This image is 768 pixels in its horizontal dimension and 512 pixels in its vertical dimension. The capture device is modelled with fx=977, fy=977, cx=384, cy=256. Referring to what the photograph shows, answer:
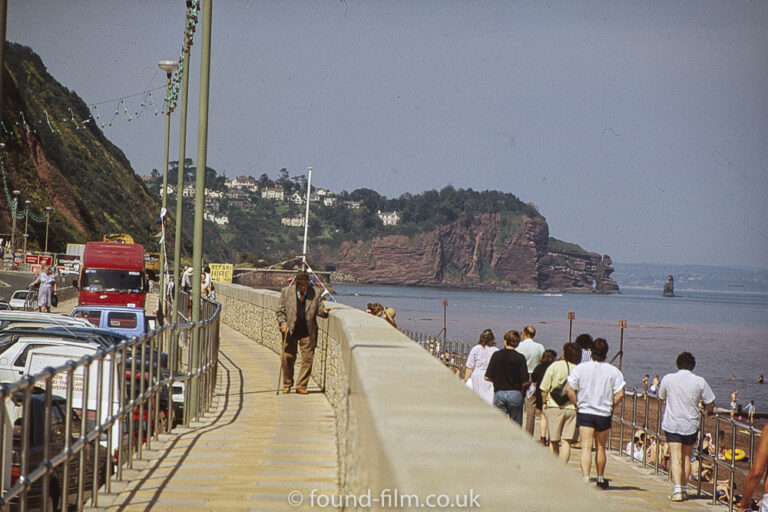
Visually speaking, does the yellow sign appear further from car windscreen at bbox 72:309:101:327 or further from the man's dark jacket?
the man's dark jacket

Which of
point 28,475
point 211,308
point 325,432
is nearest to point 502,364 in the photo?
point 325,432

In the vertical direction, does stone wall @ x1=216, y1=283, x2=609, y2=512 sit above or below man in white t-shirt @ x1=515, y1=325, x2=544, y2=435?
above

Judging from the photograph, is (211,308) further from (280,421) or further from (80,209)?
(80,209)

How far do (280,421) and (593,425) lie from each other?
3.65 metres

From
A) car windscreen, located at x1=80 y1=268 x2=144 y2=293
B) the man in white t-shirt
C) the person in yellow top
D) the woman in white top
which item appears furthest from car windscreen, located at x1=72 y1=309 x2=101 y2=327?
the person in yellow top

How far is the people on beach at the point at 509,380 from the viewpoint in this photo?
10758 millimetres

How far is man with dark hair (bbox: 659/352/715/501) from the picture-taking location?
1003 centimetres

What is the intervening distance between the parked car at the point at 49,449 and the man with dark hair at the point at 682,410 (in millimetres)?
5885

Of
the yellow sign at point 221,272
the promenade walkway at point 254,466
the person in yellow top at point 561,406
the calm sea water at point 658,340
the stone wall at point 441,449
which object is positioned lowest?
the calm sea water at point 658,340

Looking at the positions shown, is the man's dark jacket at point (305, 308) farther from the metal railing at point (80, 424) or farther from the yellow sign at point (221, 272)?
the yellow sign at point (221, 272)

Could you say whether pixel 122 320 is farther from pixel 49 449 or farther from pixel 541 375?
pixel 49 449

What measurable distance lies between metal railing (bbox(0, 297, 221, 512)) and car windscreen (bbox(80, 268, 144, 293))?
21.8 m

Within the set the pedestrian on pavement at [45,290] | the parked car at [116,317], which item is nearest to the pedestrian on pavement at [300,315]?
the parked car at [116,317]

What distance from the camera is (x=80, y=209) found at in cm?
9044
